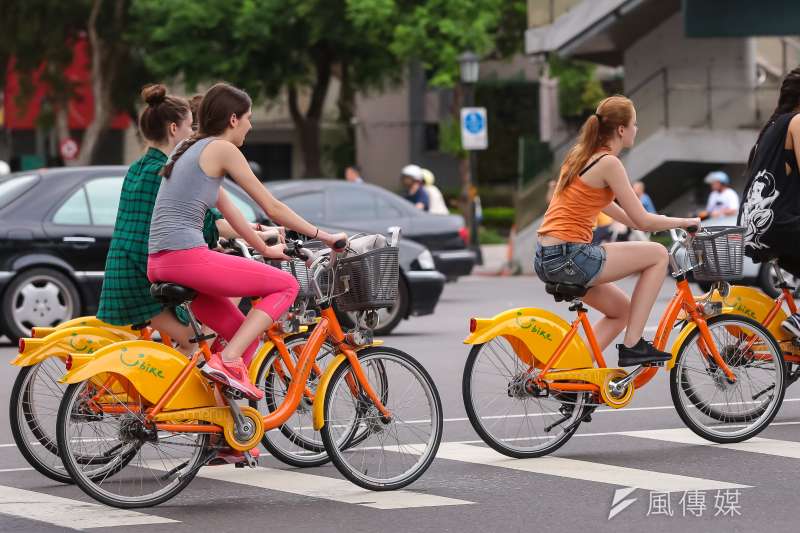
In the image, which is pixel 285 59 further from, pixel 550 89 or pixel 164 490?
pixel 164 490

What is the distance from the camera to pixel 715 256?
8.75m

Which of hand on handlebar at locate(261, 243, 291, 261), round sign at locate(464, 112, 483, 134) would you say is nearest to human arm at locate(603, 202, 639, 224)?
hand on handlebar at locate(261, 243, 291, 261)

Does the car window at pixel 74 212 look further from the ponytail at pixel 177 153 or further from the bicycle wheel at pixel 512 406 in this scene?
the ponytail at pixel 177 153

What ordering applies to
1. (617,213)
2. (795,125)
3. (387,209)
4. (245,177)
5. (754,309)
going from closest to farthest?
(245,177)
(617,213)
(795,125)
(754,309)
(387,209)

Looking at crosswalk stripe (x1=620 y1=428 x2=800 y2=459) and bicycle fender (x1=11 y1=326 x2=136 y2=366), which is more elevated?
bicycle fender (x1=11 y1=326 x2=136 y2=366)

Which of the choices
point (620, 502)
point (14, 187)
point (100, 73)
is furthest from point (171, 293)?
point (100, 73)

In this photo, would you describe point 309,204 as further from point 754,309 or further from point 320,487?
point 320,487

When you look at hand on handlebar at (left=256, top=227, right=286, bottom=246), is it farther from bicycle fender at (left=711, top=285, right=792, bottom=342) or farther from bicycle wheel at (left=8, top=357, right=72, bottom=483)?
bicycle fender at (left=711, top=285, right=792, bottom=342)

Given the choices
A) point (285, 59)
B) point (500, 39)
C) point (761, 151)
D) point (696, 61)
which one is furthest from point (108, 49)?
point (761, 151)

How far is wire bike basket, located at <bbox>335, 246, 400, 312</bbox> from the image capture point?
24.0ft

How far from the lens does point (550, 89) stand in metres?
50.7

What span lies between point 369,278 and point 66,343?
4.86 feet

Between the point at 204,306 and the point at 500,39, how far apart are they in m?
34.9

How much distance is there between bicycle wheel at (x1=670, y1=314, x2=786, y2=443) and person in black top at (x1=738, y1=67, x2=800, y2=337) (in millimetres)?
484
